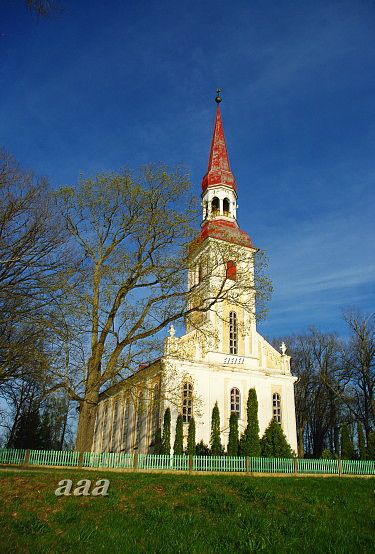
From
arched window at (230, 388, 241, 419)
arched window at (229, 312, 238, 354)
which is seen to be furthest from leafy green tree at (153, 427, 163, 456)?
arched window at (229, 312, 238, 354)

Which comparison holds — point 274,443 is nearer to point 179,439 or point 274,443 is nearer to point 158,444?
point 179,439

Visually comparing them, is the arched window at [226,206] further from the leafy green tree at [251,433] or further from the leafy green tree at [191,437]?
the leafy green tree at [191,437]

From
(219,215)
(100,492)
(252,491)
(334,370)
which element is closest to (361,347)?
(334,370)

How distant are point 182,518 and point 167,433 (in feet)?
57.9

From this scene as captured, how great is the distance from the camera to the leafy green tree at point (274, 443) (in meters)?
25.1

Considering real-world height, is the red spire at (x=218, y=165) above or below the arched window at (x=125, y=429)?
above

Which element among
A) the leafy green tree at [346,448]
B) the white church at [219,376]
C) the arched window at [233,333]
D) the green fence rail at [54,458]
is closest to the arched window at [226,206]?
the white church at [219,376]

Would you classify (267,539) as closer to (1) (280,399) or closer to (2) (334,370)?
(1) (280,399)

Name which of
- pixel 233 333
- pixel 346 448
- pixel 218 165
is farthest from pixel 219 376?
pixel 218 165

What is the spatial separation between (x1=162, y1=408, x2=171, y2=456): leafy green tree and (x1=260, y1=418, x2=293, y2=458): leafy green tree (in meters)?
5.76

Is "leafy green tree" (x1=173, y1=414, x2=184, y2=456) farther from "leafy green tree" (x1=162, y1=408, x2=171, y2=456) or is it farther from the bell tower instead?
the bell tower

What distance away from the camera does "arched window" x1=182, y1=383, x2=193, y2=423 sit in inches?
1065

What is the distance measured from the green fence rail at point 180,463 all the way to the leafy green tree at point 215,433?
20.1ft

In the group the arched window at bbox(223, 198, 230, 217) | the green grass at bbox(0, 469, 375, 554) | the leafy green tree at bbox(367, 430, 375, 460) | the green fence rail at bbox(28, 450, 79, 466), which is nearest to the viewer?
the green grass at bbox(0, 469, 375, 554)
